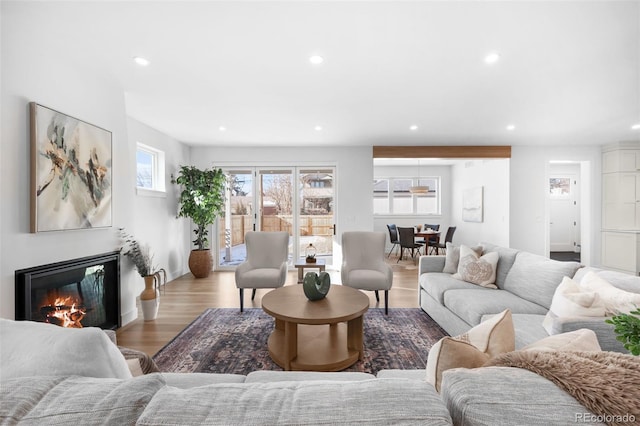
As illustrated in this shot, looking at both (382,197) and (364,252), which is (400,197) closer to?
(382,197)

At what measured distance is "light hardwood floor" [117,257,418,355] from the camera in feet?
9.26

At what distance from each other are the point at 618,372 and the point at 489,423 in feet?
1.22

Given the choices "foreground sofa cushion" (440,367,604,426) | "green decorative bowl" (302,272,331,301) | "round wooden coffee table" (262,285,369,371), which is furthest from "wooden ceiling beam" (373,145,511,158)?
"foreground sofa cushion" (440,367,604,426)

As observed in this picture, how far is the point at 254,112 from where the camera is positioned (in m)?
3.73

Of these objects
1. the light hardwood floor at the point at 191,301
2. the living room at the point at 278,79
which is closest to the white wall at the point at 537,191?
the living room at the point at 278,79

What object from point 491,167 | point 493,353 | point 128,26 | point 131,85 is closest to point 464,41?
point 493,353

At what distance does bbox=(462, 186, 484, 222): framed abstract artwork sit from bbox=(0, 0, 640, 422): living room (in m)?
2.02

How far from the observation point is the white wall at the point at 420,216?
825 centimetres

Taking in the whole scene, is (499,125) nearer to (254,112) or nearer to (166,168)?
(254,112)

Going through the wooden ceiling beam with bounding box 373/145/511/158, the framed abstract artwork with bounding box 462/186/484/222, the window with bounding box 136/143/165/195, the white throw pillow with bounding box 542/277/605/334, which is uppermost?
the wooden ceiling beam with bounding box 373/145/511/158

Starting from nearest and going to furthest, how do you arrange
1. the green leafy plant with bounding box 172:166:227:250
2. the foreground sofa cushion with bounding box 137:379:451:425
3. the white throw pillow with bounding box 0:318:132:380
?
the foreground sofa cushion with bounding box 137:379:451:425
the white throw pillow with bounding box 0:318:132:380
the green leafy plant with bounding box 172:166:227:250

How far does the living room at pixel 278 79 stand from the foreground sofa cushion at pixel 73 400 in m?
1.94

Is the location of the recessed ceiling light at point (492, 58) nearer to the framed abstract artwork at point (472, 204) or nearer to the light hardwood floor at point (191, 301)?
the light hardwood floor at point (191, 301)

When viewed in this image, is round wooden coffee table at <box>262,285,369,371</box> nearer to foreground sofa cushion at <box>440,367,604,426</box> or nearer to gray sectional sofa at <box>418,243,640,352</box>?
gray sectional sofa at <box>418,243,640,352</box>
